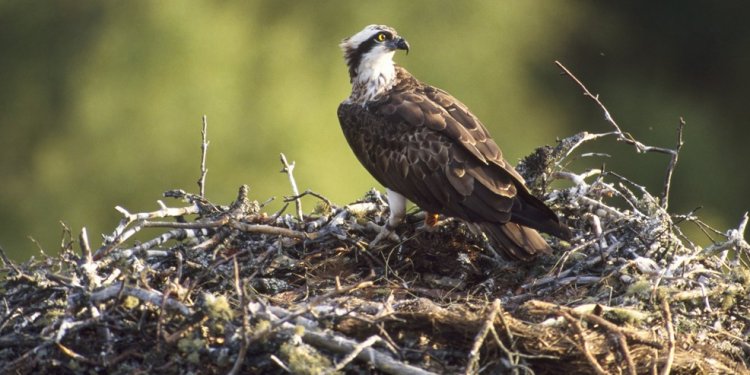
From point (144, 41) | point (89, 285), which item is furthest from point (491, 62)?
point (89, 285)

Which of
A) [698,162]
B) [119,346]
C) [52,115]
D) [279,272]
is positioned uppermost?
[52,115]

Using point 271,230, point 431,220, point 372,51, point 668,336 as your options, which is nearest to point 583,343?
point 668,336

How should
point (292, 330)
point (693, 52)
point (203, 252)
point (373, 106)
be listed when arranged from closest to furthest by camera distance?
point (292, 330), point (203, 252), point (373, 106), point (693, 52)

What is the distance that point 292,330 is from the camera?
5148mm

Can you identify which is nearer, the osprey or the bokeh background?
the osprey

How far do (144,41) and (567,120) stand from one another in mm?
5917

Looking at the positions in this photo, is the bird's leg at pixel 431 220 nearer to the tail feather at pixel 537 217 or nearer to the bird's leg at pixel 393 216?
the bird's leg at pixel 393 216

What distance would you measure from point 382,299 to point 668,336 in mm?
1494

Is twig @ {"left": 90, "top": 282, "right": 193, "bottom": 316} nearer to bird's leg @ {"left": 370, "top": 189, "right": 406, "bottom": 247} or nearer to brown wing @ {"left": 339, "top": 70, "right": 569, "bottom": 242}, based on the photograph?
bird's leg @ {"left": 370, "top": 189, "right": 406, "bottom": 247}

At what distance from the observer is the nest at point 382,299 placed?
5.21 meters

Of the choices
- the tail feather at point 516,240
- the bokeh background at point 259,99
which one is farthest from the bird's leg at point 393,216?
the bokeh background at point 259,99

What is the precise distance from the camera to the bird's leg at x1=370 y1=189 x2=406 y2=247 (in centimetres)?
710

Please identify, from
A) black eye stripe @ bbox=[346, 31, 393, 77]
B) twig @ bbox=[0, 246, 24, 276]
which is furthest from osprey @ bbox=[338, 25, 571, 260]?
twig @ bbox=[0, 246, 24, 276]

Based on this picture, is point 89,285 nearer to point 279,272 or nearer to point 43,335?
point 43,335
